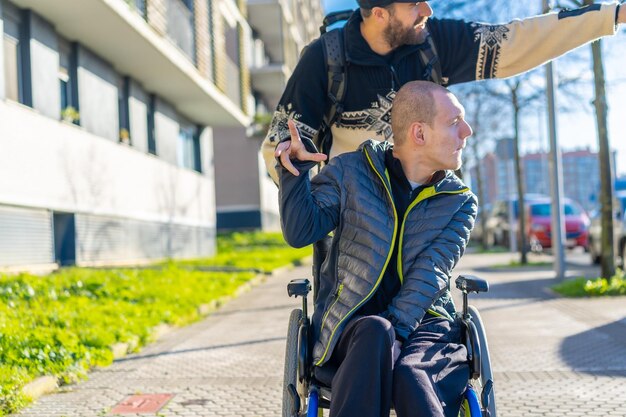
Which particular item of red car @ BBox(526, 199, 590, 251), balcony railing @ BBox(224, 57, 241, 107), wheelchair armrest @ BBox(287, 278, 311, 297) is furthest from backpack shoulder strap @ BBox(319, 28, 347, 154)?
red car @ BBox(526, 199, 590, 251)

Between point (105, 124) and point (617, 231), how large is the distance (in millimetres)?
9611

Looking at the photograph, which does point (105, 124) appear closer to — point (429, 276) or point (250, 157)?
point (429, 276)

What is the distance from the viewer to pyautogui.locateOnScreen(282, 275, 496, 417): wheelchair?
3100 mm

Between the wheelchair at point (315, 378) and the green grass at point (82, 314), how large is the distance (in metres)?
2.67

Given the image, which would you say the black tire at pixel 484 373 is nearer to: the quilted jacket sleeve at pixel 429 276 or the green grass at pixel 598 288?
the quilted jacket sleeve at pixel 429 276

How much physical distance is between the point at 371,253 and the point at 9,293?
20.7 ft

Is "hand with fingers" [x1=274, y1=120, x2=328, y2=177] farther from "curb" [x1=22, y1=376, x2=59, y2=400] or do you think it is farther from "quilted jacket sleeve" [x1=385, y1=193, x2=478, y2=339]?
"curb" [x1=22, y1=376, x2=59, y2=400]

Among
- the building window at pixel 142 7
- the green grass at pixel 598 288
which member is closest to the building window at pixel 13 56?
the building window at pixel 142 7

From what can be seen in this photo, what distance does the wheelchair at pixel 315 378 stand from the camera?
3.10 m

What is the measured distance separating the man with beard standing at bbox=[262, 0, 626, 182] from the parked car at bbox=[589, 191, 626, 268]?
1155 cm

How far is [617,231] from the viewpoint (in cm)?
1595

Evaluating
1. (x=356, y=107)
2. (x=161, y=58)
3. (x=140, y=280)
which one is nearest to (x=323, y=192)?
(x=356, y=107)

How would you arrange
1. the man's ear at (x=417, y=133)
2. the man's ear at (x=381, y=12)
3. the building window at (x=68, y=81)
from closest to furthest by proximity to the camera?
1. the man's ear at (x=417, y=133)
2. the man's ear at (x=381, y=12)
3. the building window at (x=68, y=81)

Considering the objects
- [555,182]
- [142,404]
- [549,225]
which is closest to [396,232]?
[142,404]
